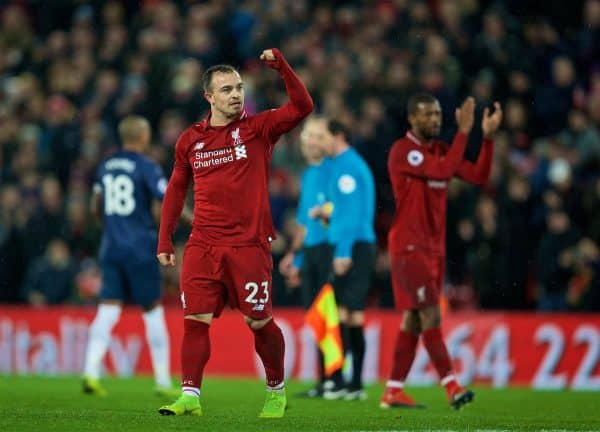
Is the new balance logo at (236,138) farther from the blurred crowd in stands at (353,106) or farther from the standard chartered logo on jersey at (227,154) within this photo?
the blurred crowd in stands at (353,106)

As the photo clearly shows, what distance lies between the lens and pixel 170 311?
1761 cm

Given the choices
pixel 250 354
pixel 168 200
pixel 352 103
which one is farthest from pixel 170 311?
pixel 168 200

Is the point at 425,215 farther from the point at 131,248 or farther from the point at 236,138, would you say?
the point at 131,248

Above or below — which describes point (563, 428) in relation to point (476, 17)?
below

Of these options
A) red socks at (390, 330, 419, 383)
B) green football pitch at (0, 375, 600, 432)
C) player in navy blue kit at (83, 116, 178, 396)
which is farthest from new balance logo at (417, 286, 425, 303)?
player in navy blue kit at (83, 116, 178, 396)

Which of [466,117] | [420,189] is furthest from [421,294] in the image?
[466,117]

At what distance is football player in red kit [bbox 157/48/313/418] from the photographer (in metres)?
8.97

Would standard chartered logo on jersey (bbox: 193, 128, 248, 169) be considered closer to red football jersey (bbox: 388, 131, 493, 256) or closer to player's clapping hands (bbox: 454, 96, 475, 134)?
red football jersey (bbox: 388, 131, 493, 256)

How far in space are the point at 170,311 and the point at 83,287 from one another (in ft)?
6.88

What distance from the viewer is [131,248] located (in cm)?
1273

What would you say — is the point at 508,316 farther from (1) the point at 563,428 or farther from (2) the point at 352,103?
(1) the point at 563,428

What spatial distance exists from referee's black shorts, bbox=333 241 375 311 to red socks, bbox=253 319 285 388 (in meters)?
3.46

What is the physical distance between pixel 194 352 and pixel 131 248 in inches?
154

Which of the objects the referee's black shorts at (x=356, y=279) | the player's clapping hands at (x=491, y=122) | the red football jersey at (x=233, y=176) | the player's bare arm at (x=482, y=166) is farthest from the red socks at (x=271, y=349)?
the referee's black shorts at (x=356, y=279)
